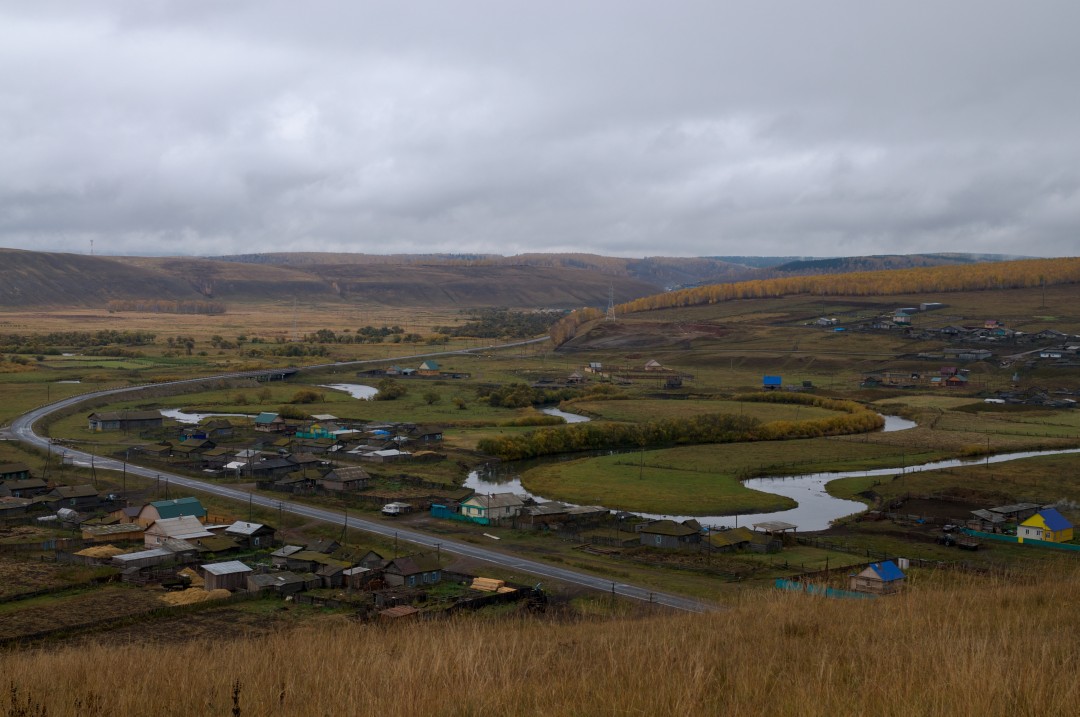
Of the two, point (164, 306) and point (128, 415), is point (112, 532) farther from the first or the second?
point (164, 306)

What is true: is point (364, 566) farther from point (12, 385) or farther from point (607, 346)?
point (607, 346)

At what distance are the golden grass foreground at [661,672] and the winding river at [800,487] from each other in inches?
994

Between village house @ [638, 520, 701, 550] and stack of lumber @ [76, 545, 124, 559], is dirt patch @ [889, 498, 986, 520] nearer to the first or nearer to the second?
village house @ [638, 520, 701, 550]

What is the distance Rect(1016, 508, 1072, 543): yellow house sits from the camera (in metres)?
28.9

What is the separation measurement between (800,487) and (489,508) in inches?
570

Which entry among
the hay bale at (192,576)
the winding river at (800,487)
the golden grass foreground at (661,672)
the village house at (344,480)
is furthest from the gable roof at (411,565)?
the golden grass foreground at (661,672)

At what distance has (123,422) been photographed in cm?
5147

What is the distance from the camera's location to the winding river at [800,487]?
3356 cm

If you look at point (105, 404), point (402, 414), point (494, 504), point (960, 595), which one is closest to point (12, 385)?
point (105, 404)

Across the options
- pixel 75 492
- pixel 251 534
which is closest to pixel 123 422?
pixel 75 492

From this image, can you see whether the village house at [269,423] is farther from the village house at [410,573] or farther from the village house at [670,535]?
the village house at [410,573]

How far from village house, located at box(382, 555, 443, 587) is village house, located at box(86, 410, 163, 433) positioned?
32.4m

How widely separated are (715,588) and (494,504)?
436 inches

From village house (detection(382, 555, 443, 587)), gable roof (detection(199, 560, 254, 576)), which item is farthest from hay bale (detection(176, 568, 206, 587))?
village house (detection(382, 555, 443, 587))
